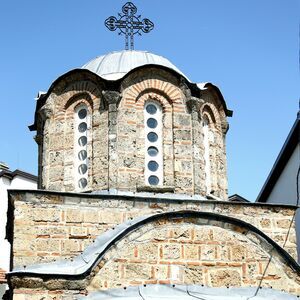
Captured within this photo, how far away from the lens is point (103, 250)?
9422mm

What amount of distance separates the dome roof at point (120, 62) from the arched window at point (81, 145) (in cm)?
81

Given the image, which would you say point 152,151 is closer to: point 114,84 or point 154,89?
point 154,89

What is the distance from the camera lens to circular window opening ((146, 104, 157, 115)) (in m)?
11.9

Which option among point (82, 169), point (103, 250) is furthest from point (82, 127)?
point (103, 250)

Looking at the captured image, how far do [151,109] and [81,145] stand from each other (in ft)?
4.44

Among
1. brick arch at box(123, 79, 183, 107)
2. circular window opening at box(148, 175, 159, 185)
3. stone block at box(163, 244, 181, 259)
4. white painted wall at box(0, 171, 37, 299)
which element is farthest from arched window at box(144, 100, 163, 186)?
white painted wall at box(0, 171, 37, 299)

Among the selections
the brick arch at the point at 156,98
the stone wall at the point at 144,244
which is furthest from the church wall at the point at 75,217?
the brick arch at the point at 156,98

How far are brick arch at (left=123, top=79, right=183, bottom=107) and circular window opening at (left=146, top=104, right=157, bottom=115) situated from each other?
0.25 meters

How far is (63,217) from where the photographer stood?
10.2 meters

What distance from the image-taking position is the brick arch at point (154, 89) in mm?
11812

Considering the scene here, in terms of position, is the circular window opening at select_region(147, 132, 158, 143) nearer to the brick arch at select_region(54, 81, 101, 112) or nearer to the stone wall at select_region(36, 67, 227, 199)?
the stone wall at select_region(36, 67, 227, 199)

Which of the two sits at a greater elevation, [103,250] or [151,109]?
[151,109]

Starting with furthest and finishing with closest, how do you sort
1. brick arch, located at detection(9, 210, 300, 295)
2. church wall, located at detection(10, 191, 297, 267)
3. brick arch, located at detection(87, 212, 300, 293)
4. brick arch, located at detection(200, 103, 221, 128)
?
1. brick arch, located at detection(200, 103, 221, 128)
2. church wall, located at detection(10, 191, 297, 267)
3. brick arch, located at detection(87, 212, 300, 293)
4. brick arch, located at detection(9, 210, 300, 295)

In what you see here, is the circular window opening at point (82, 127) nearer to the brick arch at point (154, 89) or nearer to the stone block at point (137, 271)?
the brick arch at point (154, 89)
